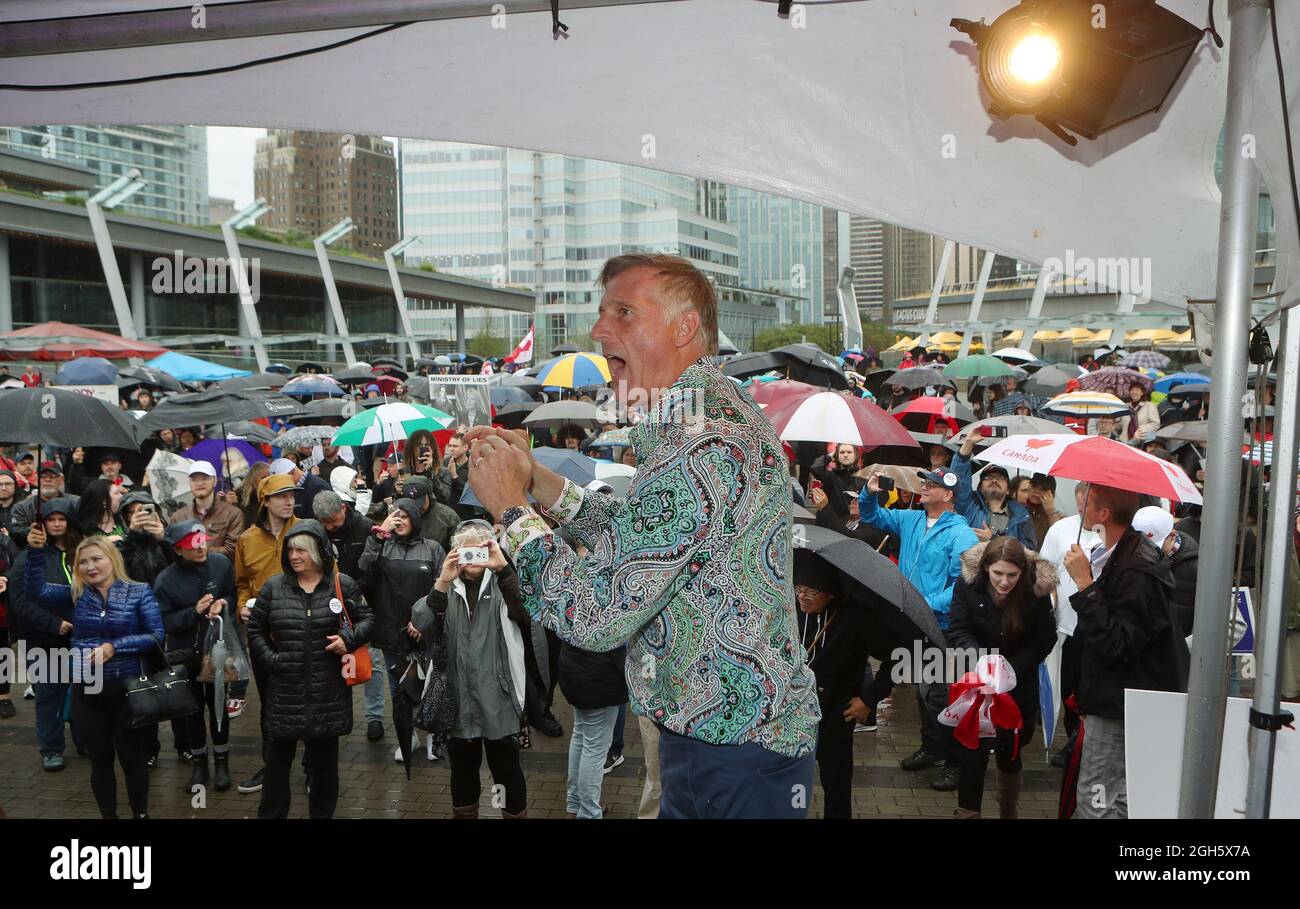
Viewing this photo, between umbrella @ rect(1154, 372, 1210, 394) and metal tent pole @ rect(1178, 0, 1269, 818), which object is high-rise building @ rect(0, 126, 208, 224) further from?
metal tent pole @ rect(1178, 0, 1269, 818)

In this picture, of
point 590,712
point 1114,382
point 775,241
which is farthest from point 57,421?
point 775,241

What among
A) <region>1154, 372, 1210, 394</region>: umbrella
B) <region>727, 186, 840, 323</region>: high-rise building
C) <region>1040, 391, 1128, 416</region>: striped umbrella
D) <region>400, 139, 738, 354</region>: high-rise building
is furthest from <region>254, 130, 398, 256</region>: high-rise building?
<region>1040, 391, 1128, 416</region>: striped umbrella

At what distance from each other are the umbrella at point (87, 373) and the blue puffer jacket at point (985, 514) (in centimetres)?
1312

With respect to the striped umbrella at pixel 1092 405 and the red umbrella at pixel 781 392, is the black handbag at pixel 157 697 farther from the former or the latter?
the striped umbrella at pixel 1092 405

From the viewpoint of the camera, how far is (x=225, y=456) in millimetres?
10547

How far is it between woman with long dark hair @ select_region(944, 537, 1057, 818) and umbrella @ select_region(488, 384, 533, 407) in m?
10.6

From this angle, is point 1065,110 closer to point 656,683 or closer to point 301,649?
point 656,683

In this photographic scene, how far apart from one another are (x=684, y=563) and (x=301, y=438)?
1165 centimetres

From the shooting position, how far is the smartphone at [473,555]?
17.6 ft

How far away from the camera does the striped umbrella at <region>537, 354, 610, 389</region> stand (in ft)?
52.3
